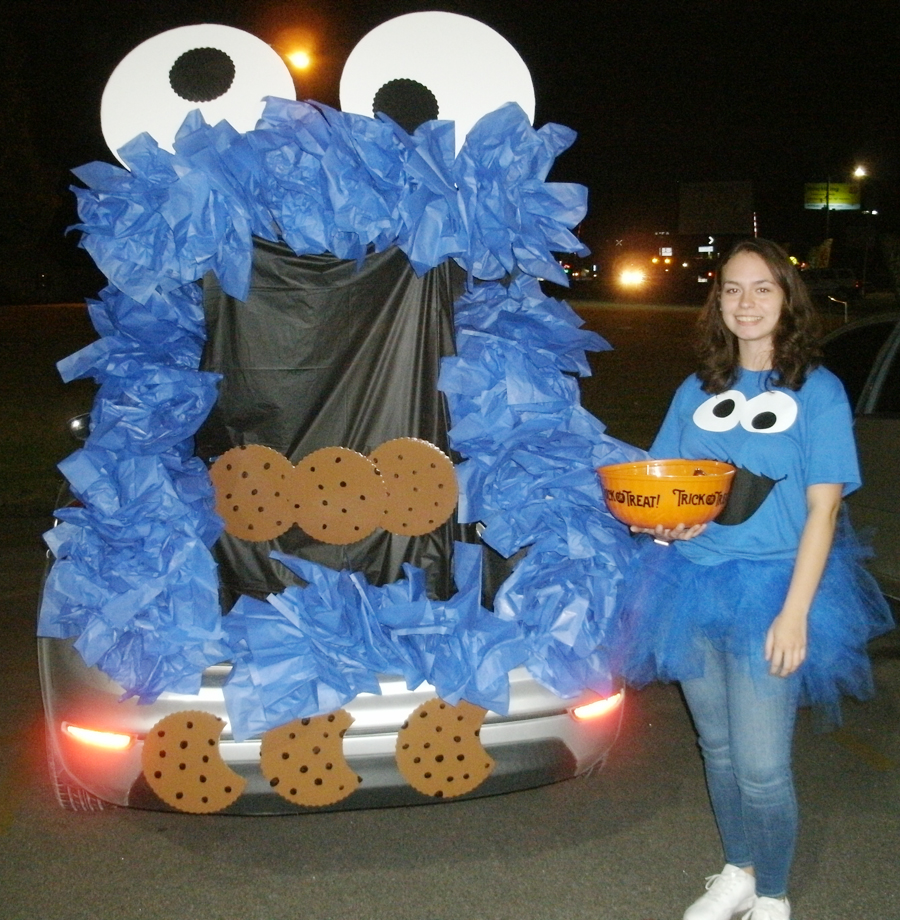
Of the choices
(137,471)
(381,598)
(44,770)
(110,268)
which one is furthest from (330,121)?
(44,770)

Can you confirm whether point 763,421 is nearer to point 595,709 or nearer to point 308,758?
→ point 595,709

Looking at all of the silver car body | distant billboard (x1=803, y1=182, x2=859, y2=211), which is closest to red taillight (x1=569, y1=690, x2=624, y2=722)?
the silver car body

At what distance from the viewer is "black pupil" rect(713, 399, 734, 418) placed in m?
2.90

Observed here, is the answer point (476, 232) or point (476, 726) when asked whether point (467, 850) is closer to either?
point (476, 726)

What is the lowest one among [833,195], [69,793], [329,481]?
[833,195]

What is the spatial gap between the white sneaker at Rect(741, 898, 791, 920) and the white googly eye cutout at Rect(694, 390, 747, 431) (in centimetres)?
121

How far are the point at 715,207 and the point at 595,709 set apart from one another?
6345cm

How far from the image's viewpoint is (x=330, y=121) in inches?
119

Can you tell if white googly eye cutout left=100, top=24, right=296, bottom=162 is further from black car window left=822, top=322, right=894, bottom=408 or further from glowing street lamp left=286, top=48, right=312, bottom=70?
glowing street lamp left=286, top=48, right=312, bottom=70

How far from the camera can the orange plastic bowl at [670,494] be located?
2631mm

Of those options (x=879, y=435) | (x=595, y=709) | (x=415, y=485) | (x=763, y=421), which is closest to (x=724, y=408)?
(x=763, y=421)

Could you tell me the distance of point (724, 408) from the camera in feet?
9.55

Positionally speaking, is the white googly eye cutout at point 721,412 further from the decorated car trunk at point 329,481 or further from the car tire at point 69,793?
the car tire at point 69,793

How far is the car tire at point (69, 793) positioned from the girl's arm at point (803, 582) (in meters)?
2.09
